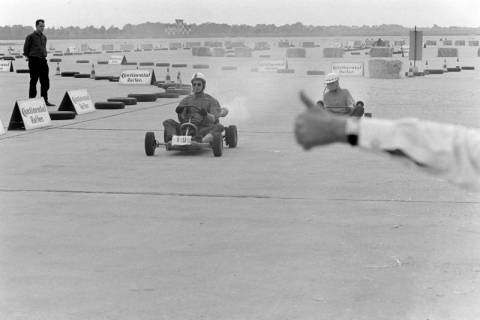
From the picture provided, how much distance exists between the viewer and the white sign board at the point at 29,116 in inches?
669

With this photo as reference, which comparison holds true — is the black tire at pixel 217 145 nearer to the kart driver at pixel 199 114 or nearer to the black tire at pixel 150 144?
the kart driver at pixel 199 114

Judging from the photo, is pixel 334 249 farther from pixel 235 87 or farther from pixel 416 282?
pixel 235 87

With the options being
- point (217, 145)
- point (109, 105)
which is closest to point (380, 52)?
point (109, 105)

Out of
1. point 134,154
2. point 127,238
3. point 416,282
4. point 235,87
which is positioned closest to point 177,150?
point 134,154

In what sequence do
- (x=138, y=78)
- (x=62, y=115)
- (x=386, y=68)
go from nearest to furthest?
(x=62, y=115)
(x=138, y=78)
(x=386, y=68)

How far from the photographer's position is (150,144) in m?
13.3

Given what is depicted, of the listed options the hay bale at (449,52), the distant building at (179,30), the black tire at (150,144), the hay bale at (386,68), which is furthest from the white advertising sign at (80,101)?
the distant building at (179,30)

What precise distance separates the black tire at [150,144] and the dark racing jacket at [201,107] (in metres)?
0.64

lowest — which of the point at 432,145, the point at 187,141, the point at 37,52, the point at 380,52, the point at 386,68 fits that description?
the point at 380,52

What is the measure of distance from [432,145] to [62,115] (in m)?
17.5

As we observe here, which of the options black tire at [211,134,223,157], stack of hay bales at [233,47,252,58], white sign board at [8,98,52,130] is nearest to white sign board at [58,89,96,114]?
white sign board at [8,98,52,130]

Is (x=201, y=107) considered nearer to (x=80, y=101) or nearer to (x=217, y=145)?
(x=217, y=145)

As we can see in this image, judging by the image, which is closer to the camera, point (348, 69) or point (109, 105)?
point (109, 105)

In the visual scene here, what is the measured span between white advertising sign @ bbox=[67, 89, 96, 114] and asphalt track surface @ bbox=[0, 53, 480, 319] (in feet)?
18.2
